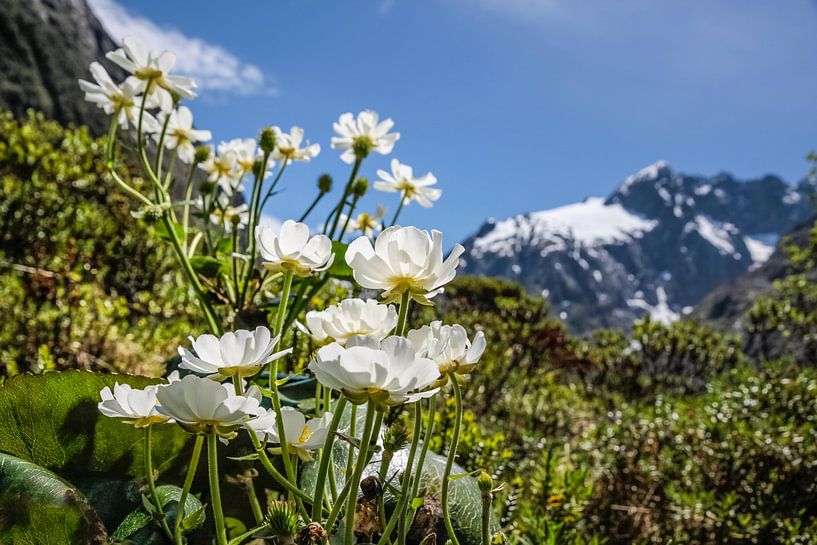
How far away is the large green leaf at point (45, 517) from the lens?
699 mm

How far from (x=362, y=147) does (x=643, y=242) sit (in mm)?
172012

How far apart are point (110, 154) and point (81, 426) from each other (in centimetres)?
89

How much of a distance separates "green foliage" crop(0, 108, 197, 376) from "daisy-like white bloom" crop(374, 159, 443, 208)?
1352 millimetres

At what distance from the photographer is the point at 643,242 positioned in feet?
529

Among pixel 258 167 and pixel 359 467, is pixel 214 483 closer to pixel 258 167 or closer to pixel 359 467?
pixel 359 467

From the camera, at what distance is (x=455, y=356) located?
75cm

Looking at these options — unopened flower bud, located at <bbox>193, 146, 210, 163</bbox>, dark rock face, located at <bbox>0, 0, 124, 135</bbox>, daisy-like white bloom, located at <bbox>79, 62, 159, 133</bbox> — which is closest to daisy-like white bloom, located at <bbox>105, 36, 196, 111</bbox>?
daisy-like white bloom, located at <bbox>79, 62, 159, 133</bbox>

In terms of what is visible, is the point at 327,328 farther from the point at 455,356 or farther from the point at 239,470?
the point at 239,470

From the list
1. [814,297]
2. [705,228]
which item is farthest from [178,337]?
[705,228]

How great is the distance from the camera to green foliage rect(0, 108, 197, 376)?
2.69 m

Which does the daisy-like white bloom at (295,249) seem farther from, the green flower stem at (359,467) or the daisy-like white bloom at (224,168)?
the daisy-like white bloom at (224,168)

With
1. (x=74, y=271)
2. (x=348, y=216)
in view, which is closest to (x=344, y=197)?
(x=348, y=216)

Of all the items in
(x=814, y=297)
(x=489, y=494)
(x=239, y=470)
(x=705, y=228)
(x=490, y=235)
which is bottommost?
(x=239, y=470)

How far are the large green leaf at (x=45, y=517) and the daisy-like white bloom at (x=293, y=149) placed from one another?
1109mm
